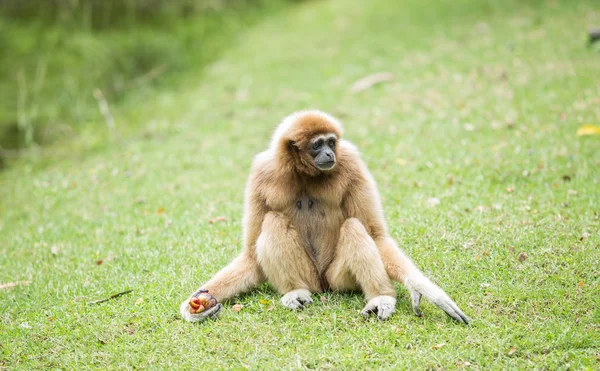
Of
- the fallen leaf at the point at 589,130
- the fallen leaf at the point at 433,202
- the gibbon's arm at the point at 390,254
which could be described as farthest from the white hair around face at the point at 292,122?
the fallen leaf at the point at 589,130

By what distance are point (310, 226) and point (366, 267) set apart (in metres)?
0.67

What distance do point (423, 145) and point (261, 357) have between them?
Answer: 5.88 metres

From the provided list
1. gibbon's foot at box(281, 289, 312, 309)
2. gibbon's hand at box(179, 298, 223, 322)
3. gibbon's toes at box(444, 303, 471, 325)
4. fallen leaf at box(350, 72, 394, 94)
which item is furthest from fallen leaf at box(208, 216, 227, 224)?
fallen leaf at box(350, 72, 394, 94)

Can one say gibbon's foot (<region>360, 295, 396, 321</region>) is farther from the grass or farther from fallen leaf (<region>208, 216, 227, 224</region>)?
fallen leaf (<region>208, 216, 227, 224</region>)

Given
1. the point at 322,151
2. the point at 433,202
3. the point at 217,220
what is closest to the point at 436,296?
the point at 322,151

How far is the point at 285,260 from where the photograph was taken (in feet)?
17.4

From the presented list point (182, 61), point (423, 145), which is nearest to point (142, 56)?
point (182, 61)

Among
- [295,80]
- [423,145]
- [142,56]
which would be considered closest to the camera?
[423,145]

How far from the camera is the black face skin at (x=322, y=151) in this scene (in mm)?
5145

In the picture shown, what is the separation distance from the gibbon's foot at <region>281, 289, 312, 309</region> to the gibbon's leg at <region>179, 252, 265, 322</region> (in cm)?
38

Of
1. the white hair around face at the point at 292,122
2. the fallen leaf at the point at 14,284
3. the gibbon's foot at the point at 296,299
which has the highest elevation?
the white hair around face at the point at 292,122

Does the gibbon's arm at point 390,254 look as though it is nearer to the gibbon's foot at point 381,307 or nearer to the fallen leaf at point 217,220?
the gibbon's foot at point 381,307

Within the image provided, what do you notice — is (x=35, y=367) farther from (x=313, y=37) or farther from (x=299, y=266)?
(x=313, y=37)

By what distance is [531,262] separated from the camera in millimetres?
5805
